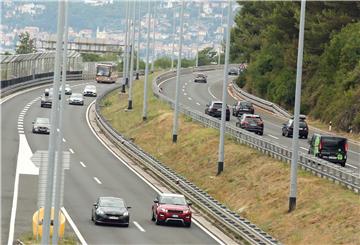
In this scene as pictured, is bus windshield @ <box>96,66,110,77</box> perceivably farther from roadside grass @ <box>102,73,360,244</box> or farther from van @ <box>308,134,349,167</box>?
van @ <box>308,134,349,167</box>

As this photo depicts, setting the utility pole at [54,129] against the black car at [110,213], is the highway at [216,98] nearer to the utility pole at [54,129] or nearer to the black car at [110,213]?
the black car at [110,213]

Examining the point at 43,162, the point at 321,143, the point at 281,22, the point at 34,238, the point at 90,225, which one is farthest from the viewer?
the point at 281,22

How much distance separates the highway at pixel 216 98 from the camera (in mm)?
65588

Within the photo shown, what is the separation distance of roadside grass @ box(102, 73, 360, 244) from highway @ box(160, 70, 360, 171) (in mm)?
4997

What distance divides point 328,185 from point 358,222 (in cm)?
670

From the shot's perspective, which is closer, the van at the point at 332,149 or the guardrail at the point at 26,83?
the van at the point at 332,149

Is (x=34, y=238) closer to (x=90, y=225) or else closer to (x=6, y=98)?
(x=90, y=225)

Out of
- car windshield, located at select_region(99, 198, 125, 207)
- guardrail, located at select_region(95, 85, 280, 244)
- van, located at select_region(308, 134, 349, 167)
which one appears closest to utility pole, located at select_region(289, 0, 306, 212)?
guardrail, located at select_region(95, 85, 280, 244)

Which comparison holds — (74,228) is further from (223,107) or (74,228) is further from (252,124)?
(252,124)

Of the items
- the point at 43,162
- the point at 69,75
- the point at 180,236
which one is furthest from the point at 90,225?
the point at 69,75

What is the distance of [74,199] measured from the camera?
49906 mm

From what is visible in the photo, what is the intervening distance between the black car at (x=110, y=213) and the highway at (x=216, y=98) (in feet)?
54.1

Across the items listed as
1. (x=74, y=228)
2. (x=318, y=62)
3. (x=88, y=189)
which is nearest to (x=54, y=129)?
(x=74, y=228)

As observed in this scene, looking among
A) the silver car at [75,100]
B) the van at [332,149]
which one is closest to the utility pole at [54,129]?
the van at [332,149]
